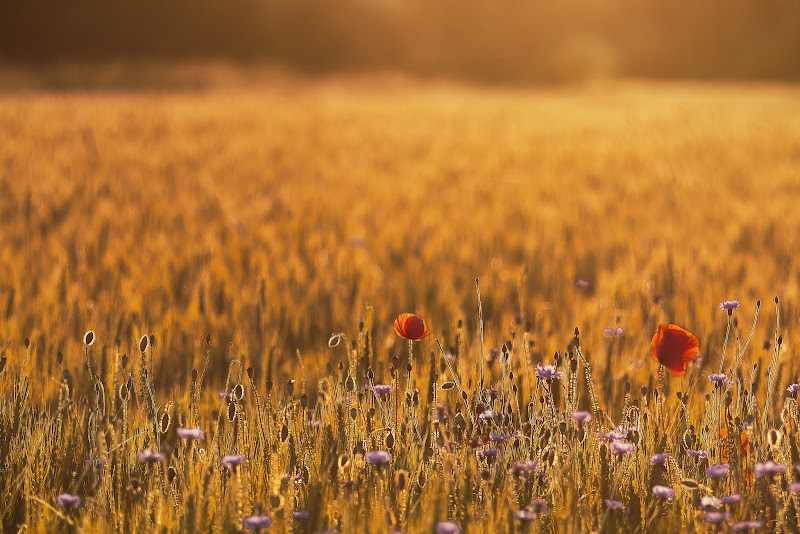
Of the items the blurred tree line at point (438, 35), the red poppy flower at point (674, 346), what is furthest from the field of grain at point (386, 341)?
the blurred tree line at point (438, 35)

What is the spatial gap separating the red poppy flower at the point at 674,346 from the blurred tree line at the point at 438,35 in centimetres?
2723

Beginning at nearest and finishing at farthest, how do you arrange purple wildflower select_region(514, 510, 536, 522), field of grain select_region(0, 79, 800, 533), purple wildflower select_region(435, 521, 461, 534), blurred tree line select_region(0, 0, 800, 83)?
purple wildflower select_region(435, 521, 461, 534), purple wildflower select_region(514, 510, 536, 522), field of grain select_region(0, 79, 800, 533), blurred tree line select_region(0, 0, 800, 83)

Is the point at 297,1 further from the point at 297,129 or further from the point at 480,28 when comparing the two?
the point at 297,129

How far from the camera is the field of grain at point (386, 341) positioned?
57.8 inches

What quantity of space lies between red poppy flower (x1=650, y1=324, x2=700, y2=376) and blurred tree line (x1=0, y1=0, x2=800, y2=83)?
2723 centimetres

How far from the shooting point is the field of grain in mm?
1469

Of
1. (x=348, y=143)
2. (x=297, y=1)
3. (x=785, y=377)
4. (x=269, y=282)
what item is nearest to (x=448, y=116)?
(x=348, y=143)

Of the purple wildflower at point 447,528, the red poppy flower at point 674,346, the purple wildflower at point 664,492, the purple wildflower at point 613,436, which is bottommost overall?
the purple wildflower at point 664,492

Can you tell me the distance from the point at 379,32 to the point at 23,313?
3354 centimetres

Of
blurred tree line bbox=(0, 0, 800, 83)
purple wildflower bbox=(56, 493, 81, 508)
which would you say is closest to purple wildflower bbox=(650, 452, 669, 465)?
purple wildflower bbox=(56, 493, 81, 508)

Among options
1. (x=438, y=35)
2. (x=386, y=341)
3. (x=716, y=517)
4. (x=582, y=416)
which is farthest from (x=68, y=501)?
(x=438, y=35)

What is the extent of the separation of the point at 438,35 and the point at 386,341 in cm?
3592

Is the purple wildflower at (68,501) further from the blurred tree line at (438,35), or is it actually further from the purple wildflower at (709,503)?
the blurred tree line at (438,35)

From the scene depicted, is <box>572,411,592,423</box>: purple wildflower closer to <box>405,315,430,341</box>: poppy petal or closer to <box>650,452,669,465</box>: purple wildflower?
<box>650,452,669,465</box>: purple wildflower
